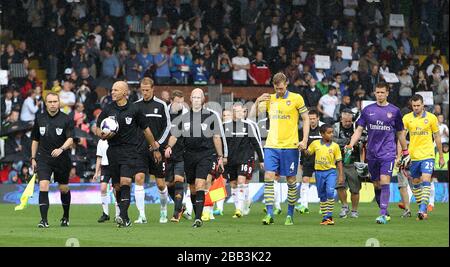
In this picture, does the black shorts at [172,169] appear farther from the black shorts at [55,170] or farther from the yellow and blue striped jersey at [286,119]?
the yellow and blue striped jersey at [286,119]

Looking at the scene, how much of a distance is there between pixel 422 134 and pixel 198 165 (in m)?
5.06

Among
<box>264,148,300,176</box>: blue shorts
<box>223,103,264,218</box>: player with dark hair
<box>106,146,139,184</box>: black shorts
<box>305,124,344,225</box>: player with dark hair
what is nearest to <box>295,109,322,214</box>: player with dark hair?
<box>223,103,264,218</box>: player with dark hair

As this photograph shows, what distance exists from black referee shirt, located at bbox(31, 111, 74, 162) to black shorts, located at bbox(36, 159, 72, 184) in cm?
9

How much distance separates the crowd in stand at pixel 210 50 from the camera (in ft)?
103

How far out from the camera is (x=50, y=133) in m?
18.9

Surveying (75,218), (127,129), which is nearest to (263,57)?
(75,218)

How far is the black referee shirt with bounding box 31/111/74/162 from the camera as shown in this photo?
62.1 feet

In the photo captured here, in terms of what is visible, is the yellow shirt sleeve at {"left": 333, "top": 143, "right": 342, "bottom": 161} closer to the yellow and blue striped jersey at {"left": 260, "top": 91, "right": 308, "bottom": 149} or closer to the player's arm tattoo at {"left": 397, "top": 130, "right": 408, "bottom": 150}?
the player's arm tattoo at {"left": 397, "top": 130, "right": 408, "bottom": 150}

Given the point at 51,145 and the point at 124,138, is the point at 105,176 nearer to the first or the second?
the point at 51,145

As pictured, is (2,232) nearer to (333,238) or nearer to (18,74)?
(333,238)

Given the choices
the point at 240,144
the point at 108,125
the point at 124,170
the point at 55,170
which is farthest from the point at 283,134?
the point at 240,144

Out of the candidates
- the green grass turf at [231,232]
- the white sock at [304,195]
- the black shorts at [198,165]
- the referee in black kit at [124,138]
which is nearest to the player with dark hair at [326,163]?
the green grass turf at [231,232]

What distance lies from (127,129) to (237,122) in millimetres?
5417

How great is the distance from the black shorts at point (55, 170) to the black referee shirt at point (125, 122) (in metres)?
0.98
